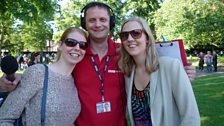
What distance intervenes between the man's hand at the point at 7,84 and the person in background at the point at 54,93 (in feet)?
0.24

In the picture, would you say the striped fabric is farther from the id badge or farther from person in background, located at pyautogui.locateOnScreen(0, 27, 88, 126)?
person in background, located at pyautogui.locateOnScreen(0, 27, 88, 126)

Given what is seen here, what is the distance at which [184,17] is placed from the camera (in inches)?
1273

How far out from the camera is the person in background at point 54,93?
8.82 feet

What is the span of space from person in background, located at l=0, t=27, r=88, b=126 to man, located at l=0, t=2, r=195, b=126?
0.70 feet

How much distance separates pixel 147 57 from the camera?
124 inches

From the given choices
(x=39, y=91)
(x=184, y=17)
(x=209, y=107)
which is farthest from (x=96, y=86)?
(x=184, y=17)

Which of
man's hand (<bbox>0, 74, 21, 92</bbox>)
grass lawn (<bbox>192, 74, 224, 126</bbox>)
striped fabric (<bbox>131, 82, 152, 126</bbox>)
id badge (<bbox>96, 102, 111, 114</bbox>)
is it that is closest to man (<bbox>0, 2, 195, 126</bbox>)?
id badge (<bbox>96, 102, 111, 114</bbox>)

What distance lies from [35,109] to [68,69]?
1.97 feet

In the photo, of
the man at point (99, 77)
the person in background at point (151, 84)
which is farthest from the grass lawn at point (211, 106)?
the person in background at point (151, 84)

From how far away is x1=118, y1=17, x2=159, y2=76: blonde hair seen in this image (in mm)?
3061

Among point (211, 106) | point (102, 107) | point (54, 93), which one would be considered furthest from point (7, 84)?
point (211, 106)

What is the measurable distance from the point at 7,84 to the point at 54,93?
0.49 meters

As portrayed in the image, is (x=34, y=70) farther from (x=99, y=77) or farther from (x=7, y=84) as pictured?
(x=99, y=77)

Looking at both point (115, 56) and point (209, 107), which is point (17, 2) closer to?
point (115, 56)
